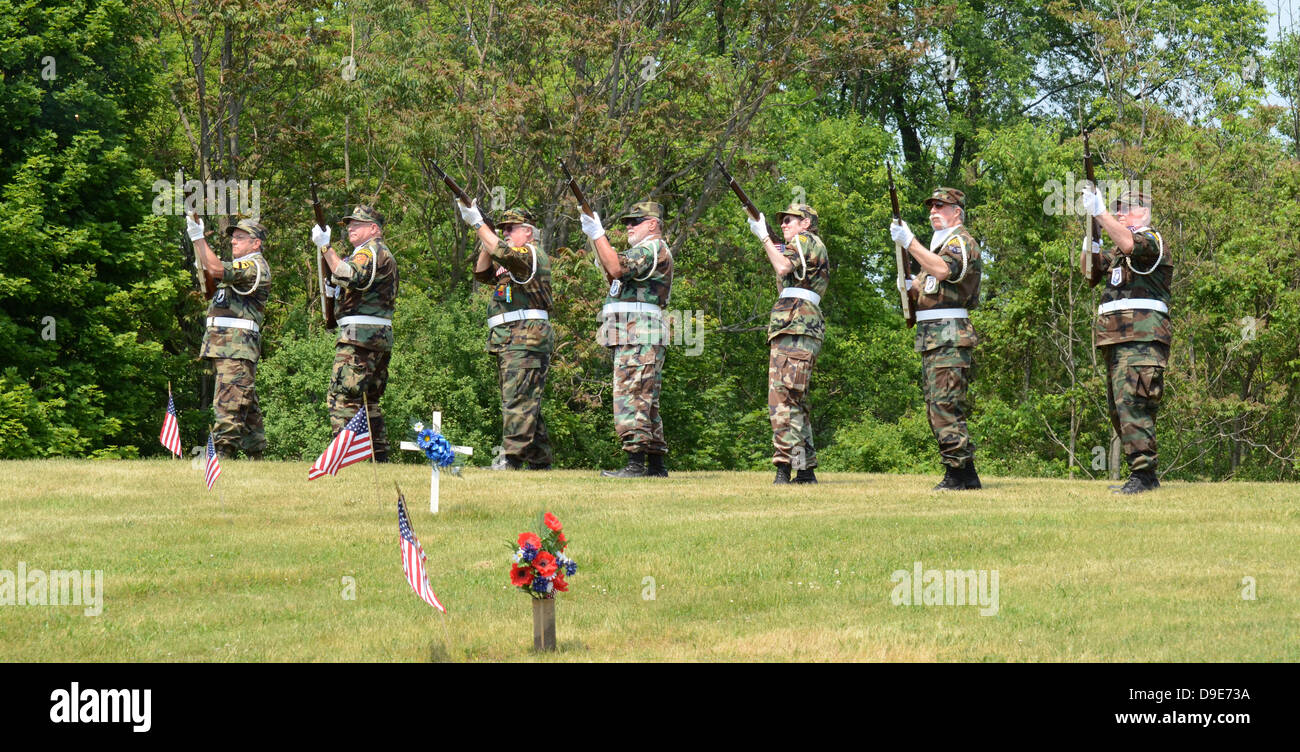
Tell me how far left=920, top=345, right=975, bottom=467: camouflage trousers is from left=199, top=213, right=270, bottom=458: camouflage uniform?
8657 mm

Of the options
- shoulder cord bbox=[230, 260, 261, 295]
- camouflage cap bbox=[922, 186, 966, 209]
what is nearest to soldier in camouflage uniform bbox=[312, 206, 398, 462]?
shoulder cord bbox=[230, 260, 261, 295]

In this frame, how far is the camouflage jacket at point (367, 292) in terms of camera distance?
60.8 ft

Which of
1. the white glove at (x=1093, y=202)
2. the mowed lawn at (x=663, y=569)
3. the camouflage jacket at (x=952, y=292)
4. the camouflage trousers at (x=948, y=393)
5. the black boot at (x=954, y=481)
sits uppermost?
the white glove at (x=1093, y=202)

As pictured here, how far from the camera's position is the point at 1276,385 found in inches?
1412

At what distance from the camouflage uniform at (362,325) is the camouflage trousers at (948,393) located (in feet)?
21.7

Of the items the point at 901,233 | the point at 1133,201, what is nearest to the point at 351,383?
the point at 901,233

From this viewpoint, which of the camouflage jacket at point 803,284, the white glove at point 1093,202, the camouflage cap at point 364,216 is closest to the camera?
the white glove at point 1093,202

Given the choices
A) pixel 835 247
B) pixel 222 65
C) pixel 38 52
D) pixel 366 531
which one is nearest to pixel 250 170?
pixel 222 65

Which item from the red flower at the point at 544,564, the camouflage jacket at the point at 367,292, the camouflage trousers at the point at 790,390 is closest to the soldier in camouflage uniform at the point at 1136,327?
the camouflage trousers at the point at 790,390

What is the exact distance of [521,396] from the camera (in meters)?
19.0

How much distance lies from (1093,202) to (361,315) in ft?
28.2

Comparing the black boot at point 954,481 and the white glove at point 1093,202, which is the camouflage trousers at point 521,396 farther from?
the white glove at point 1093,202

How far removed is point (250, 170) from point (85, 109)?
382cm

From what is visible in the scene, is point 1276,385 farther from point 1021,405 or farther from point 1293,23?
point 1293,23
